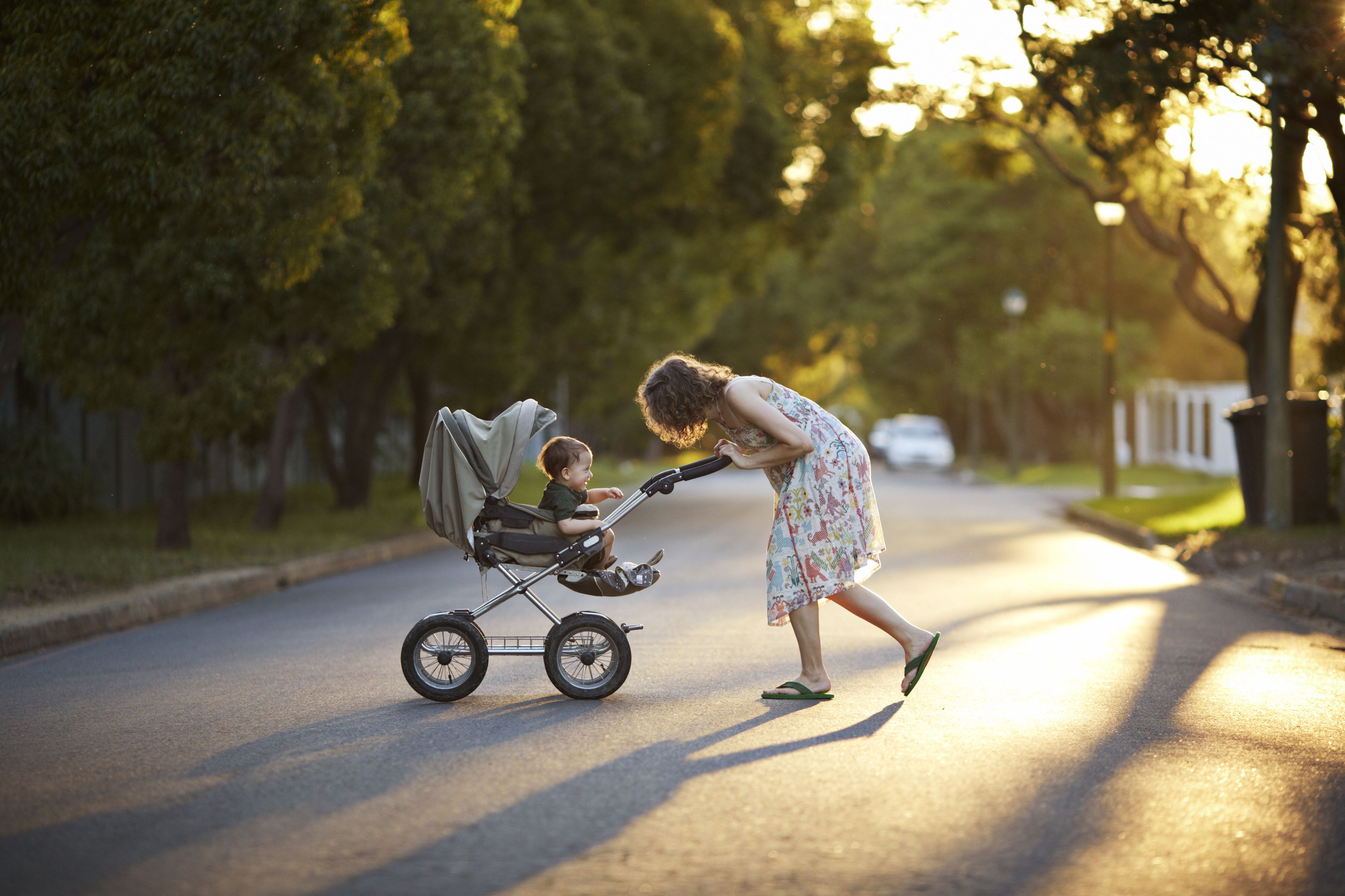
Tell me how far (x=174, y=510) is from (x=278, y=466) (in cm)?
366

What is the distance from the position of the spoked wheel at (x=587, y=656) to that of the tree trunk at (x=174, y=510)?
9.15m

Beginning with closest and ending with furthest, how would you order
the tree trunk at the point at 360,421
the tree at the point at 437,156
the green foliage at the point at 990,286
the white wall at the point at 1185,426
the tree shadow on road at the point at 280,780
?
the tree shadow on road at the point at 280,780, the tree at the point at 437,156, the tree trunk at the point at 360,421, the white wall at the point at 1185,426, the green foliage at the point at 990,286

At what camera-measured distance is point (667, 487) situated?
7.15 meters

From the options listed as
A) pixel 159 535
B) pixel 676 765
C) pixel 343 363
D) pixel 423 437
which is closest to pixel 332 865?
pixel 676 765

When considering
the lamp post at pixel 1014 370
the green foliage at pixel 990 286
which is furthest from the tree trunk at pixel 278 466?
the green foliage at pixel 990 286

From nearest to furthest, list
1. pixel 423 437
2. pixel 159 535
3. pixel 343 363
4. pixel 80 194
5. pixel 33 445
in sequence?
pixel 80 194 < pixel 159 535 < pixel 33 445 < pixel 343 363 < pixel 423 437

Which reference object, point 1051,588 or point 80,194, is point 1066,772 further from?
point 80,194

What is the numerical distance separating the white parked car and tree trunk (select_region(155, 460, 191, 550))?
111ft

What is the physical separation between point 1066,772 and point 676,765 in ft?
4.80

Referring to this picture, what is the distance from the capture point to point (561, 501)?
23.7ft

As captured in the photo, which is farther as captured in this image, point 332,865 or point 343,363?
point 343,363

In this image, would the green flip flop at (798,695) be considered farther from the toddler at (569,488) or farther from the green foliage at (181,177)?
the green foliage at (181,177)

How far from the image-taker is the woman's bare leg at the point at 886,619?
7.27 m

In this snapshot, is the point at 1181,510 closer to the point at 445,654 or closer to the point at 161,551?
the point at 161,551
